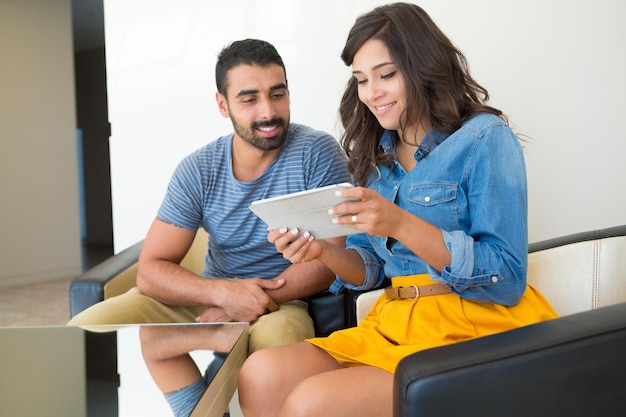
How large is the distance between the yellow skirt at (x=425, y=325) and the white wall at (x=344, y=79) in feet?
5.33

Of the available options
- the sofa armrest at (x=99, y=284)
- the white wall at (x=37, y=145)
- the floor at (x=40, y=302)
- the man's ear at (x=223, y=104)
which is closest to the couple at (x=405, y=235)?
the sofa armrest at (x=99, y=284)

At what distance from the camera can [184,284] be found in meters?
2.31

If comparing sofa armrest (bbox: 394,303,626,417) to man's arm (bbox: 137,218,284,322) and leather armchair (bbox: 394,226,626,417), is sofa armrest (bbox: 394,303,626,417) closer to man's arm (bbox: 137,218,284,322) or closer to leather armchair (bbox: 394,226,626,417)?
leather armchair (bbox: 394,226,626,417)

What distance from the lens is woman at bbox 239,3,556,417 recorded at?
1.44m

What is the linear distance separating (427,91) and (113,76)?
2.17m

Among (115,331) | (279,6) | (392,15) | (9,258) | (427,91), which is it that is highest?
(279,6)

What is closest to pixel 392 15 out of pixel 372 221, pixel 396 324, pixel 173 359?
pixel 372 221

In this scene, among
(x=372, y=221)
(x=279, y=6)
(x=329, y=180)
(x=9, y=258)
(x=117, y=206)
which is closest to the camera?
(x=372, y=221)

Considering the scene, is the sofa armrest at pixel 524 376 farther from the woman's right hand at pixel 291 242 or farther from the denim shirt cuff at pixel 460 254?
the woman's right hand at pixel 291 242

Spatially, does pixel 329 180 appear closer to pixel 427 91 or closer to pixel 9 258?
pixel 427 91

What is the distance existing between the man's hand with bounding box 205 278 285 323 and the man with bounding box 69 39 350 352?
14 mm

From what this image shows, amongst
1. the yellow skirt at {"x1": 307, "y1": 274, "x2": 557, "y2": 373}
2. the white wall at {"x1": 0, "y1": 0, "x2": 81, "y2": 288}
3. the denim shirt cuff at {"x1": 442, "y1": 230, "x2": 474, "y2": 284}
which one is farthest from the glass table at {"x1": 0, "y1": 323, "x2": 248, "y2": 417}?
the white wall at {"x1": 0, "y1": 0, "x2": 81, "y2": 288}

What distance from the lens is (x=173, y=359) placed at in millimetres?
1693

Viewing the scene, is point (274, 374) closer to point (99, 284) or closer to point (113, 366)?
point (113, 366)
